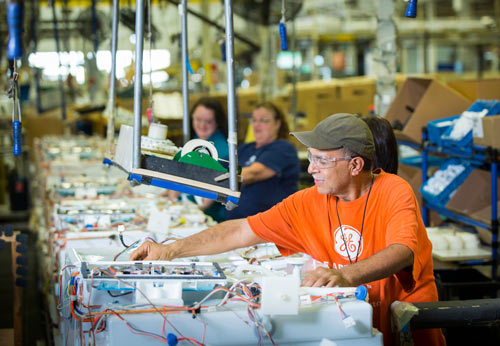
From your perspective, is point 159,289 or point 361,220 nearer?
point 159,289

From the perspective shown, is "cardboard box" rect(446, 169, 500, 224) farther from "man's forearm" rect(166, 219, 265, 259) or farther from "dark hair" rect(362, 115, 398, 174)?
"man's forearm" rect(166, 219, 265, 259)

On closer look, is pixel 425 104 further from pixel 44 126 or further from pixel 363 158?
pixel 44 126

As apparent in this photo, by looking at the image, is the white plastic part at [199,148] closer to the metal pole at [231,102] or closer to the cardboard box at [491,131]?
the metal pole at [231,102]

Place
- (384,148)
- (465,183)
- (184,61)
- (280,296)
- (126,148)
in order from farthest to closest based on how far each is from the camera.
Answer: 1. (465,183)
2. (184,61)
3. (384,148)
4. (126,148)
5. (280,296)

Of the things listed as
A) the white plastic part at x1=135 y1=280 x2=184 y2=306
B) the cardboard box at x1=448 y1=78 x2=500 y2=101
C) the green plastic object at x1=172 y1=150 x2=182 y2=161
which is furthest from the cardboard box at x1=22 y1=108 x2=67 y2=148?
the white plastic part at x1=135 y1=280 x2=184 y2=306

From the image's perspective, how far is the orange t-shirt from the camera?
2.65 meters

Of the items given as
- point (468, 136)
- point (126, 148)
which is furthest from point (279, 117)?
point (126, 148)

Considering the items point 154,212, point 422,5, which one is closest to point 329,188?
point 154,212

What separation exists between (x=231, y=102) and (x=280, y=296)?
3.07 feet

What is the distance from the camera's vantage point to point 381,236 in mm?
2738

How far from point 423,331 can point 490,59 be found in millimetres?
22021

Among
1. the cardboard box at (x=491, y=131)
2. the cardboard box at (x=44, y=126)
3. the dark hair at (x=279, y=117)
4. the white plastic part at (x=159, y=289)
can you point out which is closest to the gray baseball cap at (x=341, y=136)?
the white plastic part at (x=159, y=289)

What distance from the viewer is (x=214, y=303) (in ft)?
7.69

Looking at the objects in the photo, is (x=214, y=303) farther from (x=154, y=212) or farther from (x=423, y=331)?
(x=154, y=212)
